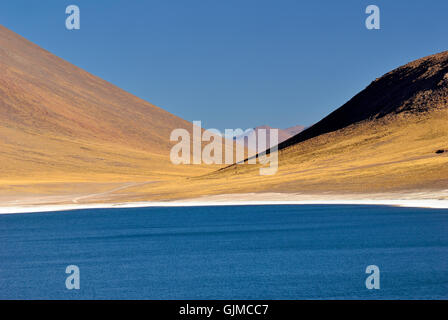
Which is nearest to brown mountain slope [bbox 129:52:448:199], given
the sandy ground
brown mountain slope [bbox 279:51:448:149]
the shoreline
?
brown mountain slope [bbox 279:51:448:149]

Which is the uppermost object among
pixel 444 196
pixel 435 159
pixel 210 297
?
pixel 435 159

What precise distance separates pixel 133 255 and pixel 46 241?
1155 centimetres

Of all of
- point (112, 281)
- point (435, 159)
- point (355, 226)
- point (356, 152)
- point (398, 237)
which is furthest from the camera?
point (356, 152)

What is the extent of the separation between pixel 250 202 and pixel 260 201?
1.40 metres

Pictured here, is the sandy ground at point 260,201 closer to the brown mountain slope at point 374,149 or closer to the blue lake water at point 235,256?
the brown mountain slope at point 374,149

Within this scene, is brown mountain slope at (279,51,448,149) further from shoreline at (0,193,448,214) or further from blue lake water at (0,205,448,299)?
blue lake water at (0,205,448,299)

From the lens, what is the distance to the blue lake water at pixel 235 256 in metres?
27.8

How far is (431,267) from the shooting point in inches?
1218

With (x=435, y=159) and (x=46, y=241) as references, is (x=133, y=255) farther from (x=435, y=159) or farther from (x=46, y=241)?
(x=435, y=159)

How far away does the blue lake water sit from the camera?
1096 inches

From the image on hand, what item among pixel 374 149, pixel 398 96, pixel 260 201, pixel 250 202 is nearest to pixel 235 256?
pixel 250 202

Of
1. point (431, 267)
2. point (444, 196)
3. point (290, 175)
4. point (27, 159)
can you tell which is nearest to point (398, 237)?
point (431, 267)

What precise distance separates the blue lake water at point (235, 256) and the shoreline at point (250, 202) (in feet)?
30.8

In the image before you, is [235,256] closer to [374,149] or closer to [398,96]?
[374,149]
